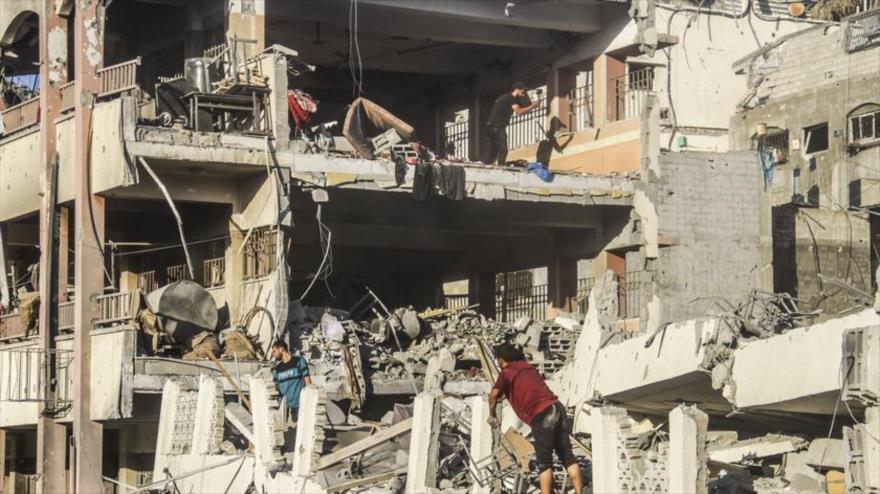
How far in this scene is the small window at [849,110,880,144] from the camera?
32.3m

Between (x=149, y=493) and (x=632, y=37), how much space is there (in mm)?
12465

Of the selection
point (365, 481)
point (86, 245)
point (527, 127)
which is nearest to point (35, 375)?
point (86, 245)

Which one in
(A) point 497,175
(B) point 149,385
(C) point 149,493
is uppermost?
(A) point 497,175

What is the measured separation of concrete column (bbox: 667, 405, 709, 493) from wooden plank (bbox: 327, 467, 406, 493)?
16.1 feet

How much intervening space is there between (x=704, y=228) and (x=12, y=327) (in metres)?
12.2

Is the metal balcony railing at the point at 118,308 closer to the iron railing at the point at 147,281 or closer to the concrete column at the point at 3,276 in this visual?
the iron railing at the point at 147,281

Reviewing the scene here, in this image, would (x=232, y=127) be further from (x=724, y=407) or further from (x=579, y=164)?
(x=724, y=407)

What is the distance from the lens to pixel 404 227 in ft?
102

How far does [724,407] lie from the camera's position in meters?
20.5

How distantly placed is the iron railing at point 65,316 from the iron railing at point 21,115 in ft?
10.9

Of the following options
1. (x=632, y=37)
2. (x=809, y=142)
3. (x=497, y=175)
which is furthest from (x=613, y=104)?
(x=809, y=142)

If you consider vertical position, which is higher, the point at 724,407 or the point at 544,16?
the point at 544,16

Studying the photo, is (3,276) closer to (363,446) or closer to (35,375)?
(35,375)

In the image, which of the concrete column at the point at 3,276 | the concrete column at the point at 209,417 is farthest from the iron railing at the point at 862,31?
the concrete column at the point at 209,417
